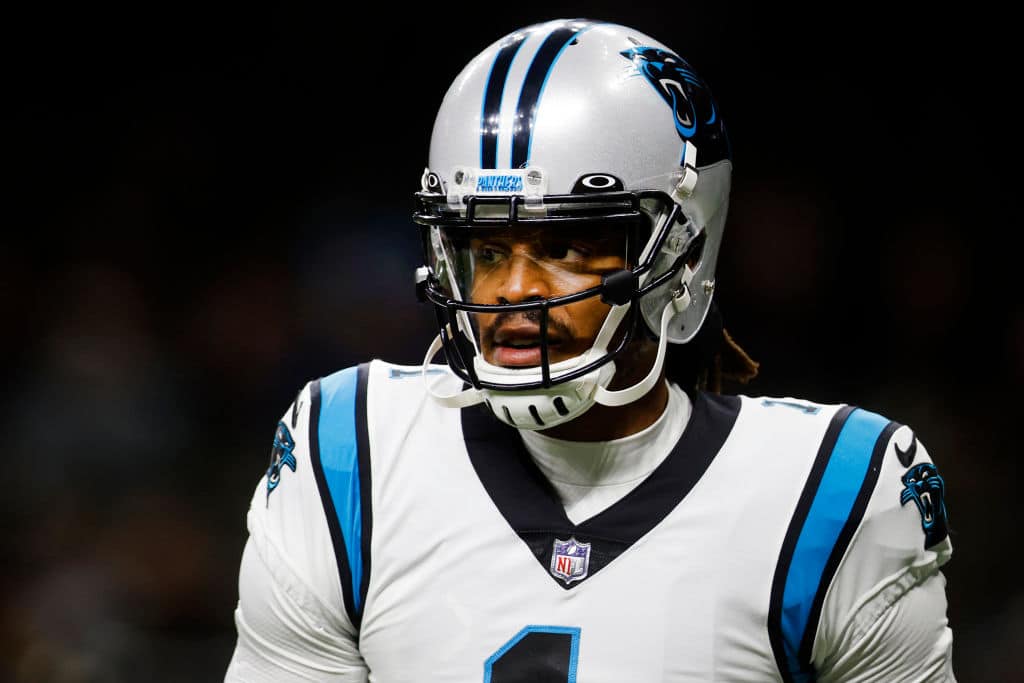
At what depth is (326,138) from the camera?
2818 millimetres

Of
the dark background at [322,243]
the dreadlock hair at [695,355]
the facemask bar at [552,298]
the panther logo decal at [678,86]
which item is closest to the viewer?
the facemask bar at [552,298]

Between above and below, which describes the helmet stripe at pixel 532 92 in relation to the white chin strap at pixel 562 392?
above

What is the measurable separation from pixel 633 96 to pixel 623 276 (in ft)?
0.67

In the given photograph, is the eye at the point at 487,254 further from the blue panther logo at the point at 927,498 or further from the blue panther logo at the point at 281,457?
the blue panther logo at the point at 927,498

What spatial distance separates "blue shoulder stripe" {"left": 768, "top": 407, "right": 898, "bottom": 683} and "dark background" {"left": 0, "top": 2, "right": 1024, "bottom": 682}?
1.45 m

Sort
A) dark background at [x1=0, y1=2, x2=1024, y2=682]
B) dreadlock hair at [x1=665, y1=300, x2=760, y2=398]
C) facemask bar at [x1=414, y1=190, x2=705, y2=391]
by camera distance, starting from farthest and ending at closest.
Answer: dark background at [x1=0, y1=2, x2=1024, y2=682], dreadlock hair at [x1=665, y1=300, x2=760, y2=398], facemask bar at [x1=414, y1=190, x2=705, y2=391]

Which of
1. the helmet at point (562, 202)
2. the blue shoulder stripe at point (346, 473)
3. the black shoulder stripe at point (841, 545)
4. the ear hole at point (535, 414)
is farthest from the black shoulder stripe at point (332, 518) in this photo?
the black shoulder stripe at point (841, 545)

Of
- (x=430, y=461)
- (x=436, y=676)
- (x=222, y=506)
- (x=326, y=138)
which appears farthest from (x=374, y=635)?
(x=326, y=138)

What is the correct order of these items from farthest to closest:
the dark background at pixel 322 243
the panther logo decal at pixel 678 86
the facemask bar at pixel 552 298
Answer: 1. the dark background at pixel 322 243
2. the panther logo decal at pixel 678 86
3. the facemask bar at pixel 552 298

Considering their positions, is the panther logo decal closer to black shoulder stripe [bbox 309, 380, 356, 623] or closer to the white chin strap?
the white chin strap

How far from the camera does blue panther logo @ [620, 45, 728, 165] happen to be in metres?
1.35

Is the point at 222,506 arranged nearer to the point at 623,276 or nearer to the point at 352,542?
the point at 352,542

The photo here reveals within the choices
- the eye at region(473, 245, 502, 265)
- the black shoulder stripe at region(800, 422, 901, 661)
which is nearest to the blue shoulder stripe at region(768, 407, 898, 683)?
the black shoulder stripe at region(800, 422, 901, 661)

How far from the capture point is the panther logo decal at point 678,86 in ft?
4.41
